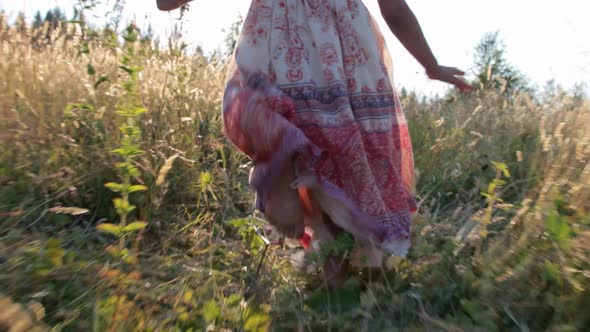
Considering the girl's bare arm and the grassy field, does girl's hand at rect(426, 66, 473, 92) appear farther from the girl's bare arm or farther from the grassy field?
the grassy field

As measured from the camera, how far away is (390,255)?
2004mm

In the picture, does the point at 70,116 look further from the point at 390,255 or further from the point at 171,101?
the point at 390,255

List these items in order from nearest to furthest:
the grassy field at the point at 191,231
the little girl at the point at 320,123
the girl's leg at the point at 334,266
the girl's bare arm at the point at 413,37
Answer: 1. the grassy field at the point at 191,231
2. the little girl at the point at 320,123
3. the girl's leg at the point at 334,266
4. the girl's bare arm at the point at 413,37

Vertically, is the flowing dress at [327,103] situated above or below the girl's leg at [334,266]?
above

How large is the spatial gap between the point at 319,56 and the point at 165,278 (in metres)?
0.86

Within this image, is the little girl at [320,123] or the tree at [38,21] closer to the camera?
the little girl at [320,123]

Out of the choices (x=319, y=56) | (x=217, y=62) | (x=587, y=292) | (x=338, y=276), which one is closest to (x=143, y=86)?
(x=217, y=62)

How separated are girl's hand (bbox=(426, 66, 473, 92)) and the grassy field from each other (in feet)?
1.11

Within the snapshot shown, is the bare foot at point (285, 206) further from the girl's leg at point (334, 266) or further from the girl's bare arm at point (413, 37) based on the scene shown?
the girl's bare arm at point (413, 37)

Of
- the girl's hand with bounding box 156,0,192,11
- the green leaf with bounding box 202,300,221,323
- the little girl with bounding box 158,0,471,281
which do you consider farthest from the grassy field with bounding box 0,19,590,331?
the girl's hand with bounding box 156,0,192,11

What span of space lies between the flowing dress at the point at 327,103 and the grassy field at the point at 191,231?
0.67 feet

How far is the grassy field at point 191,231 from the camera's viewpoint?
1.45 meters

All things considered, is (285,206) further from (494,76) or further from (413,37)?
(494,76)

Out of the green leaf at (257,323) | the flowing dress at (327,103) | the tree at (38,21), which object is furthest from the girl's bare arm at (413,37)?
the tree at (38,21)
